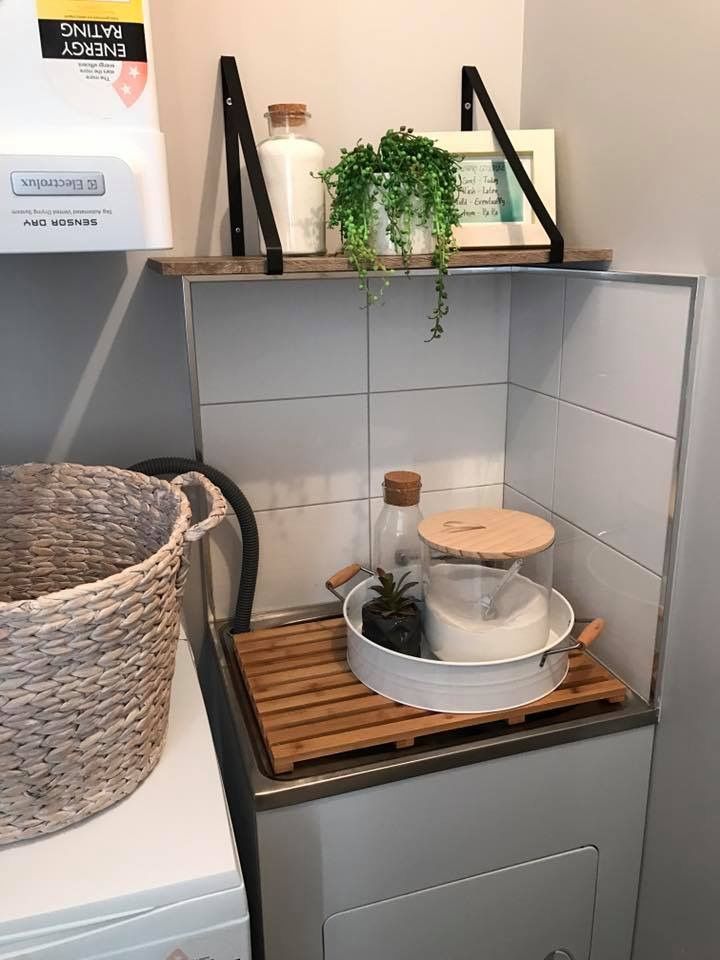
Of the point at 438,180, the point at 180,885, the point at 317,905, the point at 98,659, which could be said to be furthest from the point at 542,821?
the point at 438,180

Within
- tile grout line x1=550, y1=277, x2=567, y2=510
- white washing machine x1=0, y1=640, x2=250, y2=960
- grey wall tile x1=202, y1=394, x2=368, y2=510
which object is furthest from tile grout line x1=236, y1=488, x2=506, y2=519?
white washing machine x1=0, y1=640, x2=250, y2=960

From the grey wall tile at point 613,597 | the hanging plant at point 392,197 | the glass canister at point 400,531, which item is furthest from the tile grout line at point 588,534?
the hanging plant at point 392,197

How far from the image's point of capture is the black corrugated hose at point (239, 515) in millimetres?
1150

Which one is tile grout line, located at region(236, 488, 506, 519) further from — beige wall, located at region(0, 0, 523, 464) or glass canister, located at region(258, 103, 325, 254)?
glass canister, located at region(258, 103, 325, 254)

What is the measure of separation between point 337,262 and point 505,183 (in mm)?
343

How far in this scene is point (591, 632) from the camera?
1085mm

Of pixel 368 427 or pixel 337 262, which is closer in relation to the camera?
pixel 337 262

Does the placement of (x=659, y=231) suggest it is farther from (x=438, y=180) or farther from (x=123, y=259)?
(x=123, y=259)

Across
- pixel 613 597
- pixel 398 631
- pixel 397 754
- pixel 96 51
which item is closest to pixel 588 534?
pixel 613 597

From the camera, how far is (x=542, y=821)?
1097mm

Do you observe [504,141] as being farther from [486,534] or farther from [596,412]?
[486,534]

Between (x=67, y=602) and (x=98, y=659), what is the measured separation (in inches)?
2.8

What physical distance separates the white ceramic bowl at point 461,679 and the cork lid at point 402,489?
197 mm

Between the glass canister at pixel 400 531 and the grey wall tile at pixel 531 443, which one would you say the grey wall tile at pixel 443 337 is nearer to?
the grey wall tile at pixel 531 443
